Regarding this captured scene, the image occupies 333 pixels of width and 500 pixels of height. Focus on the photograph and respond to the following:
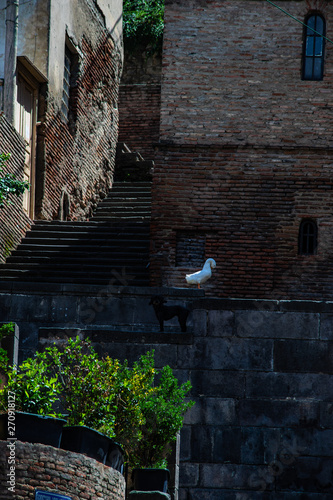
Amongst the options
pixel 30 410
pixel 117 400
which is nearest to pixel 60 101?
pixel 117 400

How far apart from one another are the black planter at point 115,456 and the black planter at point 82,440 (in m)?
0.33

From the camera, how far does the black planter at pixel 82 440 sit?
10781mm

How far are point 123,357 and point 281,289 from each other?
6.30 metres

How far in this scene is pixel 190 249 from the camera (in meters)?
20.9

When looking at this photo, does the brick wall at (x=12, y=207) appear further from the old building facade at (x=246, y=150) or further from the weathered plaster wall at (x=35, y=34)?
the old building facade at (x=246, y=150)

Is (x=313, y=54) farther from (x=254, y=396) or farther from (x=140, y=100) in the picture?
(x=140, y=100)

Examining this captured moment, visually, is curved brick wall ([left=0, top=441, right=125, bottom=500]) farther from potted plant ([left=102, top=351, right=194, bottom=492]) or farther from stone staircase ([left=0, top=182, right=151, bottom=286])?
stone staircase ([left=0, top=182, right=151, bottom=286])

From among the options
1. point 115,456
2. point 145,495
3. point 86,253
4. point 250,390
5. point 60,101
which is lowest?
point 145,495

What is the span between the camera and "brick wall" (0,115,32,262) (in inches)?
825

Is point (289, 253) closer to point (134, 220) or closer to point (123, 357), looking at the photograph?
point (134, 220)

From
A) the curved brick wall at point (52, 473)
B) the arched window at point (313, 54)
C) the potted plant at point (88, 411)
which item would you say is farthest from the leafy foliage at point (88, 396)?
the arched window at point (313, 54)

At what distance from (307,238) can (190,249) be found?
2230 mm

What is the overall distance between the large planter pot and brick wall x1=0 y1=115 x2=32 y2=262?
416 inches

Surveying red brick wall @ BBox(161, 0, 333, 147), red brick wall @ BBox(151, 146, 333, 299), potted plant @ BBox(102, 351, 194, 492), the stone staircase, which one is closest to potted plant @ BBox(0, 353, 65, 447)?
potted plant @ BBox(102, 351, 194, 492)
